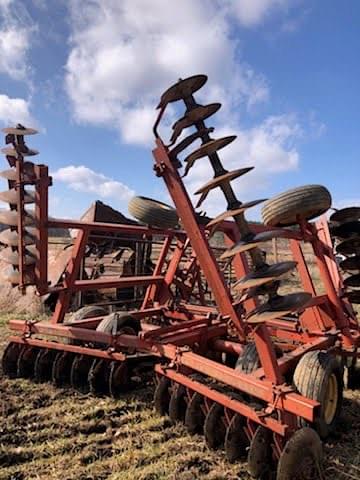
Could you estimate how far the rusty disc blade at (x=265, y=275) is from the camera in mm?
2321

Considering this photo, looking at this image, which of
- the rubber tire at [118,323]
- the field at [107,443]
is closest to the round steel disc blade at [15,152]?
the rubber tire at [118,323]

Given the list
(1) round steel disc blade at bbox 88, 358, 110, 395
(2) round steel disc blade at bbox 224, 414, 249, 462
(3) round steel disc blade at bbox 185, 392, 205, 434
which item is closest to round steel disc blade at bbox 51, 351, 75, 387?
(1) round steel disc blade at bbox 88, 358, 110, 395

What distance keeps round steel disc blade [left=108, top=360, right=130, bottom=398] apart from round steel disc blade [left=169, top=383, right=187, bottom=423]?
68 centimetres

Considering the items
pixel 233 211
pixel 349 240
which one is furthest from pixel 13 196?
pixel 349 240

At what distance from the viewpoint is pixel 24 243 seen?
Answer: 4004mm

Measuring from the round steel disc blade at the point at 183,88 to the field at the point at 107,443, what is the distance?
7.47 feet

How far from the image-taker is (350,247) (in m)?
4.11

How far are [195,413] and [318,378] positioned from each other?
89cm

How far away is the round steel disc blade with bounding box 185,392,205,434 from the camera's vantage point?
2941 millimetres

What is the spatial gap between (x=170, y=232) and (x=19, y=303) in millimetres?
4602

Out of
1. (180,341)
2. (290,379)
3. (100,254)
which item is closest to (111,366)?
(180,341)

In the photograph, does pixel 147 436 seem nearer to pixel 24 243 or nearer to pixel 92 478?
pixel 92 478

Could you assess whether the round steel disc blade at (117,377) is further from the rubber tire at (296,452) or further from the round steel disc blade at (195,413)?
the rubber tire at (296,452)

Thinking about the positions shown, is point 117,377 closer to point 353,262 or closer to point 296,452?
point 296,452
